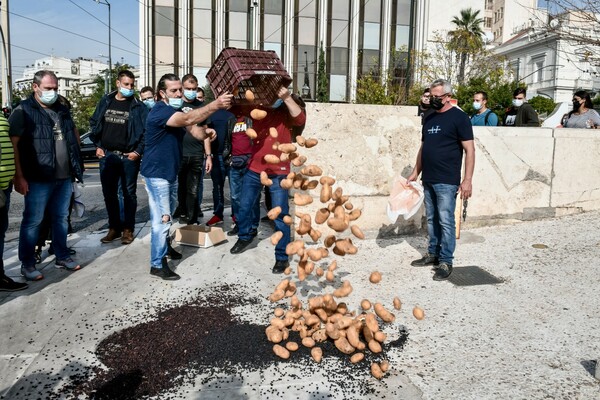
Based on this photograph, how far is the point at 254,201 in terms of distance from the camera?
5.52 meters

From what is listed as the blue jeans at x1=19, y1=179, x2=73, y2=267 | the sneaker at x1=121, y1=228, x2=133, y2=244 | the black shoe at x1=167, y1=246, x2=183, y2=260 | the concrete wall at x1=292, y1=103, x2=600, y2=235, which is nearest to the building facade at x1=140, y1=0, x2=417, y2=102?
the concrete wall at x1=292, y1=103, x2=600, y2=235

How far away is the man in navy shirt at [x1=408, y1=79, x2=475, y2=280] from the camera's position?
5.01 metres

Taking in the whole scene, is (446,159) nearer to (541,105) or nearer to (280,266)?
(280,266)

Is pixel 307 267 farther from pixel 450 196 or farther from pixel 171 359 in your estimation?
Answer: pixel 450 196

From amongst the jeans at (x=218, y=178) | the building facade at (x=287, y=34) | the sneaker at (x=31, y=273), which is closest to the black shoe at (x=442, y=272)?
the jeans at (x=218, y=178)

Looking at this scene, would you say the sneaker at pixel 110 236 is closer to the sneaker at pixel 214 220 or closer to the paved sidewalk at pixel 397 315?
the paved sidewalk at pixel 397 315

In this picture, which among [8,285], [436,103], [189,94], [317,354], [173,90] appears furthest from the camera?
[189,94]

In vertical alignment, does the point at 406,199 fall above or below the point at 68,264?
above

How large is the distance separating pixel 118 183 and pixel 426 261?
3.76 meters

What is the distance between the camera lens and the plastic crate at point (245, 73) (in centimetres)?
405

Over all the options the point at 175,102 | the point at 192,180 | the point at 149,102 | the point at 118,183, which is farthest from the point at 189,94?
the point at 149,102

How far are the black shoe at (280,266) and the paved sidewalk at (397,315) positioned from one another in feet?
0.25

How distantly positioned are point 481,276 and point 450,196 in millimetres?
846

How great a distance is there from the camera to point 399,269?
211 inches
